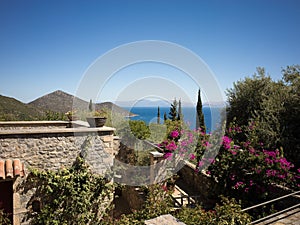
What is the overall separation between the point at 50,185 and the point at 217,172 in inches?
184

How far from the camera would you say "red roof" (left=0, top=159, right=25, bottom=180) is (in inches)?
182

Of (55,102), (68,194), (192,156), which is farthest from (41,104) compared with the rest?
(192,156)

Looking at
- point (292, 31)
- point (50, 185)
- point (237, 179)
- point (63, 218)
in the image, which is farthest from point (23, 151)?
point (292, 31)

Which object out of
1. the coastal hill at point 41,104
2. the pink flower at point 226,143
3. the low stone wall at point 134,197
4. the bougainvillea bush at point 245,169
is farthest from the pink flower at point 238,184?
the coastal hill at point 41,104

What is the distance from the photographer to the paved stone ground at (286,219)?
14.4 ft

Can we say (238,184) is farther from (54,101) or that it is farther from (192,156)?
(54,101)

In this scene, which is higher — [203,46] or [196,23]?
[196,23]

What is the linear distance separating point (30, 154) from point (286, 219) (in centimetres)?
603

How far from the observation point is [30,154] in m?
5.13

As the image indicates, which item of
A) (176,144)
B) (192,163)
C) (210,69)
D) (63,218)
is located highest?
(210,69)

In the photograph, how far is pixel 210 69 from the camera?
820 cm

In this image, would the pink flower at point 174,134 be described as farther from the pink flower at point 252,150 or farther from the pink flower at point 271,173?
the pink flower at point 271,173

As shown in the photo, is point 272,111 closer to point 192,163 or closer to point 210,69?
point 210,69

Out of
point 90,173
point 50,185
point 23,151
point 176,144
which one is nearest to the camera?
point 23,151
